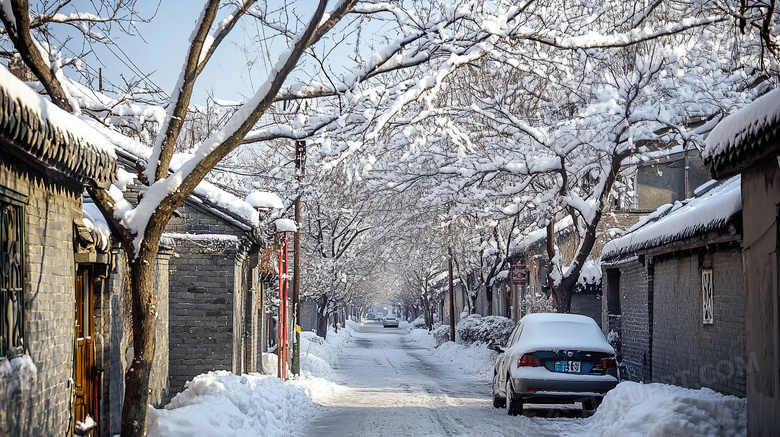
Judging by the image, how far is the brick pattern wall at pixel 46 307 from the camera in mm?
6730

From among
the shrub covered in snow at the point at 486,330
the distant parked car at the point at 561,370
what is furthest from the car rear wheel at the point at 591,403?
the shrub covered in snow at the point at 486,330

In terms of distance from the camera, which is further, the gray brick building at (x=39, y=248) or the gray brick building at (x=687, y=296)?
the gray brick building at (x=687, y=296)

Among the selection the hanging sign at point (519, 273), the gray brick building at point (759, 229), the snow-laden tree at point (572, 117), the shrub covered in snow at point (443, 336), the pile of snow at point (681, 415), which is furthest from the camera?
the shrub covered in snow at point (443, 336)

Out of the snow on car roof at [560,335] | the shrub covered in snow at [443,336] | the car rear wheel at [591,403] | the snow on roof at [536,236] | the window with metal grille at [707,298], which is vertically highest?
the snow on roof at [536,236]

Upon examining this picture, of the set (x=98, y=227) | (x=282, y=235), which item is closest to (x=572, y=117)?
(x=282, y=235)

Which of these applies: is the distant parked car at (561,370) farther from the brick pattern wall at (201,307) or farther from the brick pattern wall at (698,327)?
the brick pattern wall at (201,307)

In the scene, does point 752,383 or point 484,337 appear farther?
point 484,337

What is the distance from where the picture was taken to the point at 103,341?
1065 cm

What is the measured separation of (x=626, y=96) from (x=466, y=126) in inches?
155

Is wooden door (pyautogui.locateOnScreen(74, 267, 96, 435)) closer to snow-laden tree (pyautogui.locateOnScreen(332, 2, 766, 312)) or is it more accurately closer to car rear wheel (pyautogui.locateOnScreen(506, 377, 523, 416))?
snow-laden tree (pyautogui.locateOnScreen(332, 2, 766, 312))

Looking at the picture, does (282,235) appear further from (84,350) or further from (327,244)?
(327,244)

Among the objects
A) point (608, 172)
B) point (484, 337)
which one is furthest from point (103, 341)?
point (484, 337)

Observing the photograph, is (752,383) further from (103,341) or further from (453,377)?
(453,377)

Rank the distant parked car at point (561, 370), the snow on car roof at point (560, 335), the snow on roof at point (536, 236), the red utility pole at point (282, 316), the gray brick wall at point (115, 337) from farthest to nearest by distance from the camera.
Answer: the snow on roof at point (536, 236) → the red utility pole at point (282, 316) → the snow on car roof at point (560, 335) → the distant parked car at point (561, 370) → the gray brick wall at point (115, 337)
